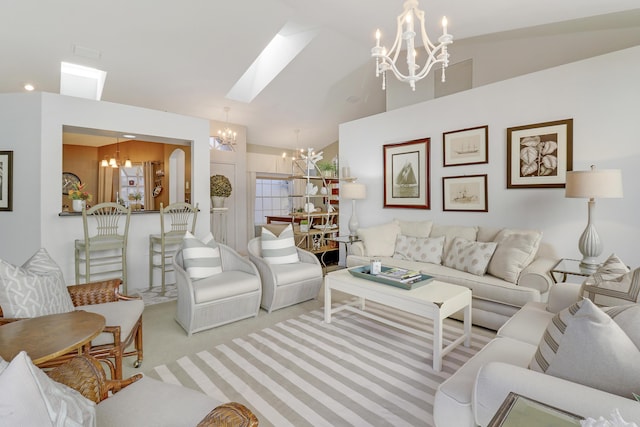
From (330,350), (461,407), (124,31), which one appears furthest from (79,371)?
(124,31)

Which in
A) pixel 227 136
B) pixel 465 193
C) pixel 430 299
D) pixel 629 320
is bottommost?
pixel 430 299

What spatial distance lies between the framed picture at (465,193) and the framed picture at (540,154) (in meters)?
0.32

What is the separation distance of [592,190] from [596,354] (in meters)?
2.12

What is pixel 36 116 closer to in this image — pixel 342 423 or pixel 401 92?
pixel 342 423

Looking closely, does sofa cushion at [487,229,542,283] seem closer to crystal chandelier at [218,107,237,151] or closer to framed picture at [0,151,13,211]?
crystal chandelier at [218,107,237,151]

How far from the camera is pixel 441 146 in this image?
4250 mm

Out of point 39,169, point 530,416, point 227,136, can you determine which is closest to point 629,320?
point 530,416

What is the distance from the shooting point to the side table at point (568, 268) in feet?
8.80

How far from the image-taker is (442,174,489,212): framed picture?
3.85m

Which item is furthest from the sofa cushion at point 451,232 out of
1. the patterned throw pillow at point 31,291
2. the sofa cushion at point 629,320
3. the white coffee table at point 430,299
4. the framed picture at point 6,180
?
the framed picture at point 6,180

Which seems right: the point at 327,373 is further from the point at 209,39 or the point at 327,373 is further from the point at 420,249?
the point at 209,39

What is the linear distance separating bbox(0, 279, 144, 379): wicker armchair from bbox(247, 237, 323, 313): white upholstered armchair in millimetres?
A: 1259

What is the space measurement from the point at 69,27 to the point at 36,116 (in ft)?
3.61

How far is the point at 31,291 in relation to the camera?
170cm
